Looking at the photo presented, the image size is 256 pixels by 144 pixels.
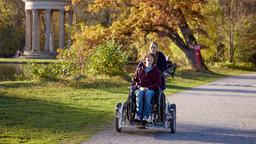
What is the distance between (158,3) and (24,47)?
40652 mm

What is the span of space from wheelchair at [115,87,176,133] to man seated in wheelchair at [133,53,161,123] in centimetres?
10

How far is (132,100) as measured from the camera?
10.6 m

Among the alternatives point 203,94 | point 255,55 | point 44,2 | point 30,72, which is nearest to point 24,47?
point 44,2

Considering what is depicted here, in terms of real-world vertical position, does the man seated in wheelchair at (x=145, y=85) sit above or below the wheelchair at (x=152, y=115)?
above

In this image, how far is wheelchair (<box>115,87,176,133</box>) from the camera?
34.0 ft

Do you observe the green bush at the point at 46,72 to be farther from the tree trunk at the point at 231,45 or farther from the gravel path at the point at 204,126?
the tree trunk at the point at 231,45

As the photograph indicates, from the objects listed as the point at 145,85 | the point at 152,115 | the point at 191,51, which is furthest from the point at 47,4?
the point at 152,115

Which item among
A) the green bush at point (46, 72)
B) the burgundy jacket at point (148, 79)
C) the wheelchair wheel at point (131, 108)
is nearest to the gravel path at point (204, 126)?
the wheelchair wheel at point (131, 108)

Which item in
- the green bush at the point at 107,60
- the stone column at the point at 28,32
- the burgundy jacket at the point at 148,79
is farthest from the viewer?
the stone column at the point at 28,32

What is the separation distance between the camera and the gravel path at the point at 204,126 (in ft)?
31.8

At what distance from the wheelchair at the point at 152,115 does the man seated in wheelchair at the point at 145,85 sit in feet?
0.32

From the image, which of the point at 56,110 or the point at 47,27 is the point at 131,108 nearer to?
the point at 56,110

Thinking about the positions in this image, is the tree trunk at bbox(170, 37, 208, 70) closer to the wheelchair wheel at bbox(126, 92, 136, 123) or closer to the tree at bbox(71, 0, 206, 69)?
the tree at bbox(71, 0, 206, 69)

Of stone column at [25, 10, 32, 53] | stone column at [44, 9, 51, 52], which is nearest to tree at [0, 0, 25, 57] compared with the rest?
stone column at [25, 10, 32, 53]
